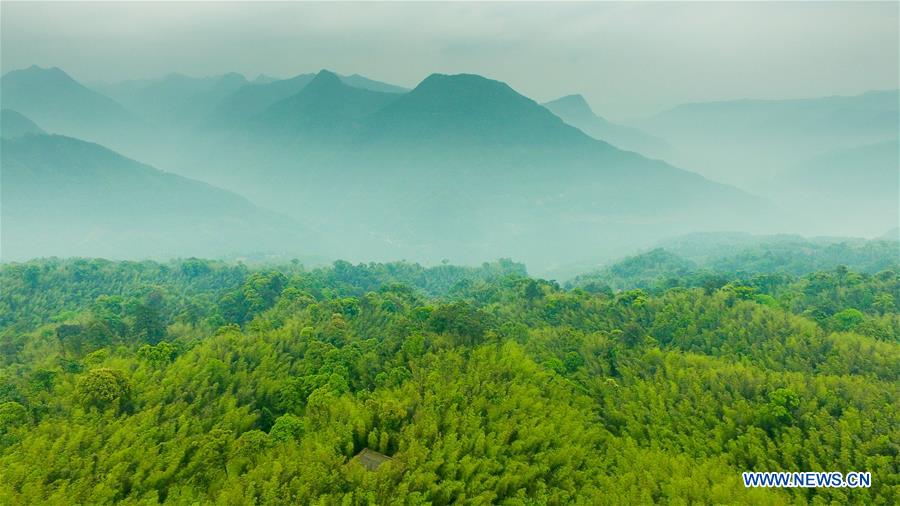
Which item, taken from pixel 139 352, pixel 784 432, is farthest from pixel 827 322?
pixel 139 352

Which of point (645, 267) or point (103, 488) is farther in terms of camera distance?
point (645, 267)

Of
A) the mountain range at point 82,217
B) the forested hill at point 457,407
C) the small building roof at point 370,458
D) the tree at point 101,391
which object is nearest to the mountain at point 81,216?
the mountain range at point 82,217

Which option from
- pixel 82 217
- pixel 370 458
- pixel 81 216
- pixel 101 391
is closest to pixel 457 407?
pixel 370 458

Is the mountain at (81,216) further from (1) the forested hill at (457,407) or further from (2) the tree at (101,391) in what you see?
(2) the tree at (101,391)

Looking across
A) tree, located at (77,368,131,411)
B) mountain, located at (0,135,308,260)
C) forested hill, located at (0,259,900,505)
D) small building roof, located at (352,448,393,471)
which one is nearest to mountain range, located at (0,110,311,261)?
mountain, located at (0,135,308,260)

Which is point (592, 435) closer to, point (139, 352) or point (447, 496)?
point (447, 496)

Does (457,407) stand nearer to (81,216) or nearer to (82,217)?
(82,217)

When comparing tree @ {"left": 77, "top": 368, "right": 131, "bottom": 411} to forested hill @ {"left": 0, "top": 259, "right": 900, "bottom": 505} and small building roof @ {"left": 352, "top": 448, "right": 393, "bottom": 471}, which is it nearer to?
forested hill @ {"left": 0, "top": 259, "right": 900, "bottom": 505}
